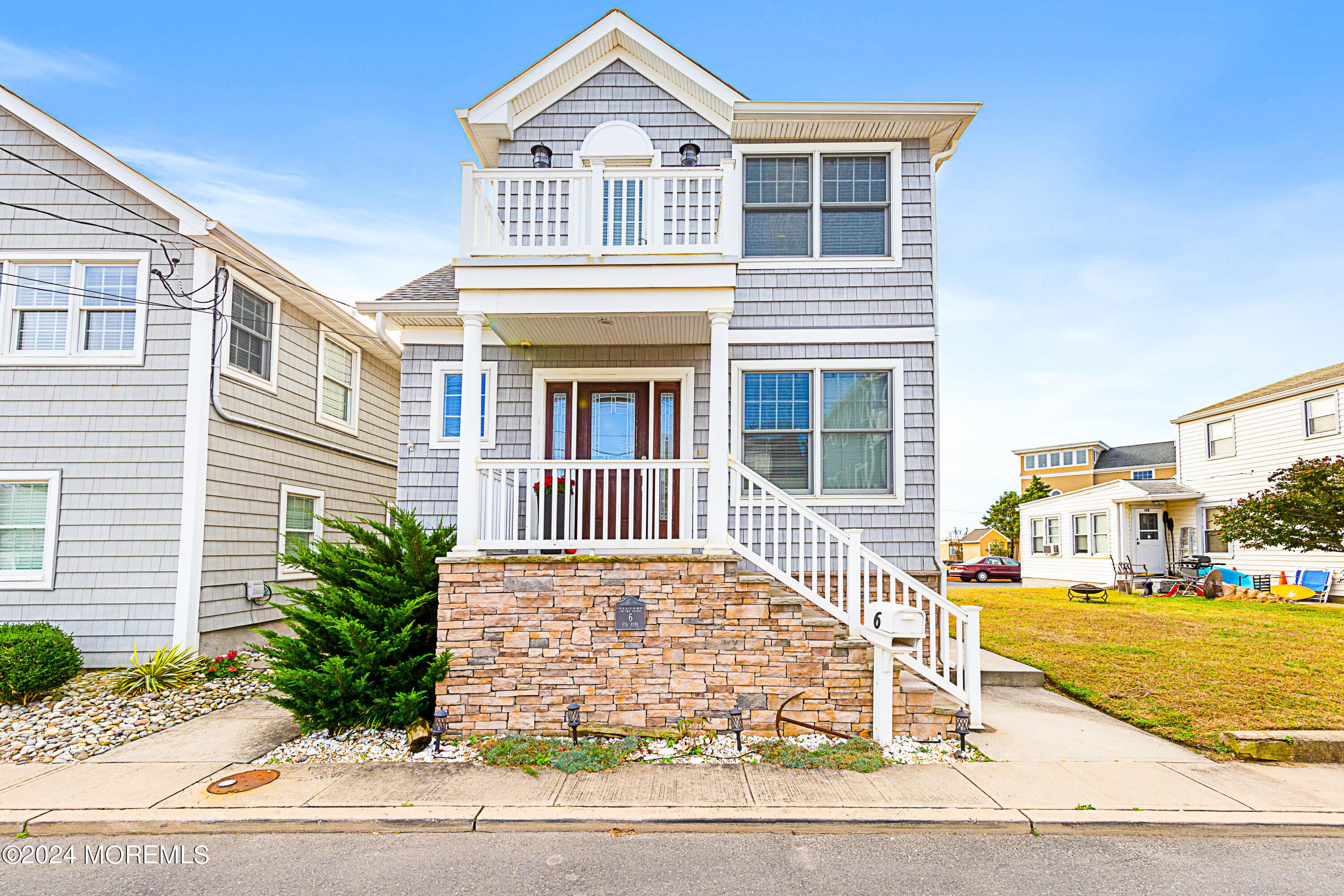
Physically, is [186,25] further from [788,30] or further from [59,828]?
[59,828]

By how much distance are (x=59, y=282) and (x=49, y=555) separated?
320cm

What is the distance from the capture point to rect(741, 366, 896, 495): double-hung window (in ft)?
26.3

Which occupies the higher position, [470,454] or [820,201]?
[820,201]

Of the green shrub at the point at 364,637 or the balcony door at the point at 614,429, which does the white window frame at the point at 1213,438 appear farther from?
the green shrub at the point at 364,637

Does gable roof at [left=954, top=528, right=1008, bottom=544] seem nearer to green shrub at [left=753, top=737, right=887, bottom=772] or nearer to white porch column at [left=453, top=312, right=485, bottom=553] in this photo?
green shrub at [left=753, top=737, right=887, bottom=772]

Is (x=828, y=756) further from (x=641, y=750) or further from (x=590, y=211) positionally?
(x=590, y=211)

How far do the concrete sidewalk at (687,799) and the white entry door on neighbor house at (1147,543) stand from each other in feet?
65.1

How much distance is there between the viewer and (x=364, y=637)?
5633 mm

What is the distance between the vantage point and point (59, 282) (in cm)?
850

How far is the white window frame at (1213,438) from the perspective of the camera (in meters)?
20.8

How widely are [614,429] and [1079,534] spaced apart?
74.7ft

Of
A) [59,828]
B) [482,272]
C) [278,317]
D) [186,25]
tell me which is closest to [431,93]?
[186,25]

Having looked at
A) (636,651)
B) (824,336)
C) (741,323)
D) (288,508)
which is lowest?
(636,651)

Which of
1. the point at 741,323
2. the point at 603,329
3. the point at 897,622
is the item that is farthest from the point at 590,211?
the point at 897,622
